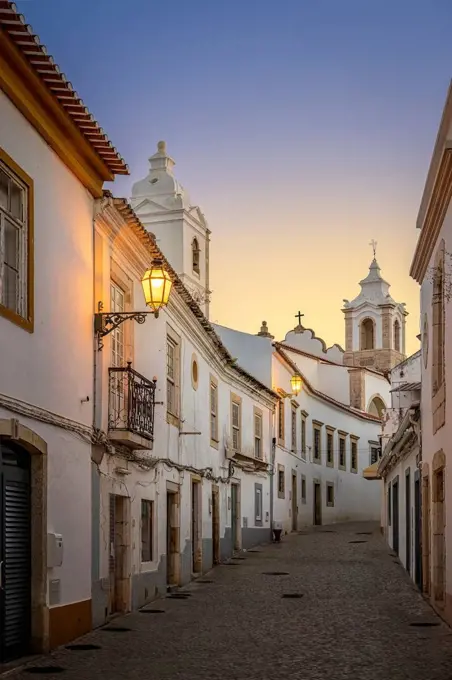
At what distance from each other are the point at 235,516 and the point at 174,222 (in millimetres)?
15090

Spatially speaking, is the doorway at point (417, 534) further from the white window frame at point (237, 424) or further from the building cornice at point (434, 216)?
the white window frame at point (237, 424)

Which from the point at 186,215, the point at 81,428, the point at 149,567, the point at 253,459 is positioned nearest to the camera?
the point at 81,428

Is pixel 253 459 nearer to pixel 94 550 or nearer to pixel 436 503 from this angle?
pixel 436 503

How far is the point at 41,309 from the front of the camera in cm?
1061

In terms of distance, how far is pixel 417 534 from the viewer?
18.1 meters

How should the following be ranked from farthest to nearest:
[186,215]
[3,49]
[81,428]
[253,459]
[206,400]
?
[186,215] → [253,459] → [206,400] → [81,428] → [3,49]

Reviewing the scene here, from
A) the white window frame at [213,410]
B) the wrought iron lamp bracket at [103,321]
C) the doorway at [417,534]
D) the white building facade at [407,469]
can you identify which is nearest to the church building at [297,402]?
the white window frame at [213,410]

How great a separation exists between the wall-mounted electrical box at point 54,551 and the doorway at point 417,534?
8.71m

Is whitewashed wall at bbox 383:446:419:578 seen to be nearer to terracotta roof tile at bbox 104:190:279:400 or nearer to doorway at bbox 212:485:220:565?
doorway at bbox 212:485:220:565

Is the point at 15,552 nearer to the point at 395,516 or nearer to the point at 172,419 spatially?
the point at 172,419

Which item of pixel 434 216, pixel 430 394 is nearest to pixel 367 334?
pixel 430 394

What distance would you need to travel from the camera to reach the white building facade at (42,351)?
9.77 metres

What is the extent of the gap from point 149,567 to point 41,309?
683cm

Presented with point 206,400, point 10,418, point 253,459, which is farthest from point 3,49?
point 253,459
